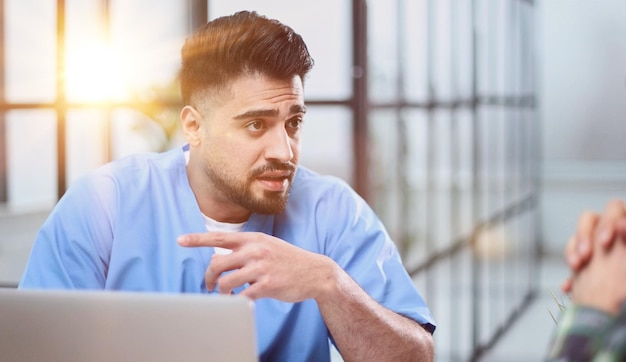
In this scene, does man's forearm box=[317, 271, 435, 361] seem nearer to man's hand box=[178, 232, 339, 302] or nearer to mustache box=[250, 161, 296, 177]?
man's hand box=[178, 232, 339, 302]

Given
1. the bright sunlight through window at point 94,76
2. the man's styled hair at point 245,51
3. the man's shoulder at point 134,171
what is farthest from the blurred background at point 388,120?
the man's shoulder at point 134,171

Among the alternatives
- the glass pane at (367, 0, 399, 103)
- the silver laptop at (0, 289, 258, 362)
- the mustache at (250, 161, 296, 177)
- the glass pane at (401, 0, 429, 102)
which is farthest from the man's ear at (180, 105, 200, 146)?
the glass pane at (401, 0, 429, 102)

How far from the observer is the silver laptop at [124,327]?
657mm

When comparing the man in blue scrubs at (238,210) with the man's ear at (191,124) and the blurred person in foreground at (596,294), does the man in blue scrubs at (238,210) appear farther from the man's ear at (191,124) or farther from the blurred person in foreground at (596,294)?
the blurred person in foreground at (596,294)

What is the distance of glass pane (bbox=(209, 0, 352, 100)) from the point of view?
185 cm

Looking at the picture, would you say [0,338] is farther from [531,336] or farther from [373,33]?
[531,336]

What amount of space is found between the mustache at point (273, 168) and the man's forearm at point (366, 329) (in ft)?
0.77

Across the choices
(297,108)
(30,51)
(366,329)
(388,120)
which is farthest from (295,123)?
(388,120)

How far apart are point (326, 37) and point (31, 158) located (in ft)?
2.25

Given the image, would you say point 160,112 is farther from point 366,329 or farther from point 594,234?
point 594,234

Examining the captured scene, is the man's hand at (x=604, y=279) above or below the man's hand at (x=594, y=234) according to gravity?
below

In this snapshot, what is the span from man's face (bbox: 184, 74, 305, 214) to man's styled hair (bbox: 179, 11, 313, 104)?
2cm

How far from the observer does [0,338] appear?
0.72m

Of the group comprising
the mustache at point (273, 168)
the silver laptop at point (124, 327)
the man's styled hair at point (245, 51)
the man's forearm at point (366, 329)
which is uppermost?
the man's styled hair at point (245, 51)
